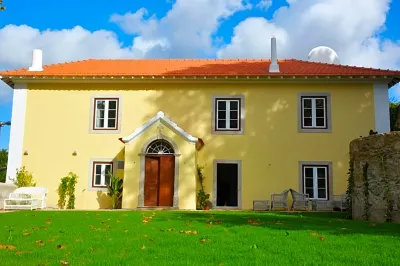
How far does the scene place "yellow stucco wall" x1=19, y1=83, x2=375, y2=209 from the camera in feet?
66.0

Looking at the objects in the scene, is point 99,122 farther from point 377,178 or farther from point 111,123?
point 377,178

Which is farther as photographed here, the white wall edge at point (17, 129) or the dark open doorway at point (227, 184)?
the white wall edge at point (17, 129)

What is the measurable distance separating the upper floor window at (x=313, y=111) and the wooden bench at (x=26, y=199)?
1176cm

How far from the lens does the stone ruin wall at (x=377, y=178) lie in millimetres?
11812

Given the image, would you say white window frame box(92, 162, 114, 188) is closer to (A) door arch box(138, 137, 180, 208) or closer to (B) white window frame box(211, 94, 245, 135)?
(A) door arch box(138, 137, 180, 208)

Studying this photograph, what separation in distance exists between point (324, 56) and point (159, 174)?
1274cm

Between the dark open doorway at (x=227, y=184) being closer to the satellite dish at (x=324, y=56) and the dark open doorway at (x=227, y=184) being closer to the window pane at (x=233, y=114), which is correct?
the window pane at (x=233, y=114)

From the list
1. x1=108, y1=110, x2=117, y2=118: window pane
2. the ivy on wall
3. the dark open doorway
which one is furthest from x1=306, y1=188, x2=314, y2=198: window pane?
the ivy on wall

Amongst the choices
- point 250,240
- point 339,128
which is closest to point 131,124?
point 339,128

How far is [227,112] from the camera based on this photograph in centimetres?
2078

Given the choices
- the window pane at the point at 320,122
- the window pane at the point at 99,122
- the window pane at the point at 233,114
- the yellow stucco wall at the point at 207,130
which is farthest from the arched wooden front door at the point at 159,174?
the window pane at the point at 320,122

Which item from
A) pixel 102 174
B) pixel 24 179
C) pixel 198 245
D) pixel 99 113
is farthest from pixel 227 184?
pixel 198 245

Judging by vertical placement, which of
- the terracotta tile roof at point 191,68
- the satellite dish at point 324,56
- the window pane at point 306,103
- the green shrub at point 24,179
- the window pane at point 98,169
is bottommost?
the green shrub at point 24,179

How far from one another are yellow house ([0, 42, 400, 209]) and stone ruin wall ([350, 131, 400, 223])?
6729mm
